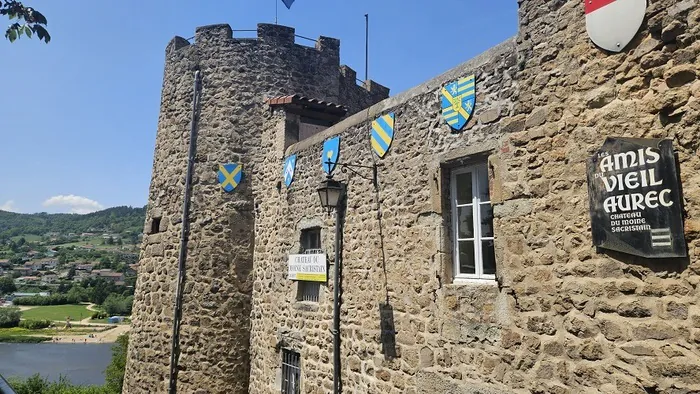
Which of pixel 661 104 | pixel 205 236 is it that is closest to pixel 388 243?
pixel 661 104

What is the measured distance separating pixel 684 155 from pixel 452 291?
227 centimetres

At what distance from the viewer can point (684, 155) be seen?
2.95 metres

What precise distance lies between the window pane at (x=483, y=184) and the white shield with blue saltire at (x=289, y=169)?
12.4 ft

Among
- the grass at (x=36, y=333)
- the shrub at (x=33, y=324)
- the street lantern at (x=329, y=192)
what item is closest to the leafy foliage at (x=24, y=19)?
the street lantern at (x=329, y=192)

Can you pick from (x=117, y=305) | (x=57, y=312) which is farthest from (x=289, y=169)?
(x=57, y=312)

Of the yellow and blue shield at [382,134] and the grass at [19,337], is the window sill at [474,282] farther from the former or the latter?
the grass at [19,337]

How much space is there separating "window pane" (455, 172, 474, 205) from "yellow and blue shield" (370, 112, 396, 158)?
1.14m

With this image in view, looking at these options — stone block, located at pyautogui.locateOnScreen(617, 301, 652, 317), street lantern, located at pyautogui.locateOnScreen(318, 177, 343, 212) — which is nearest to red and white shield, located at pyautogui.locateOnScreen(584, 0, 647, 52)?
stone block, located at pyautogui.locateOnScreen(617, 301, 652, 317)

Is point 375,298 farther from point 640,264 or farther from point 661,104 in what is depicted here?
point 661,104

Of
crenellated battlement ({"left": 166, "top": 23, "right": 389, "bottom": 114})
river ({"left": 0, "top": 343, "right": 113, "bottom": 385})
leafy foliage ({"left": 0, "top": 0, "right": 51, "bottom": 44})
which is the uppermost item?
crenellated battlement ({"left": 166, "top": 23, "right": 389, "bottom": 114})

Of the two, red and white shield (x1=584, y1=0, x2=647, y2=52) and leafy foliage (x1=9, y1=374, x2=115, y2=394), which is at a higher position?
red and white shield (x1=584, y1=0, x2=647, y2=52)

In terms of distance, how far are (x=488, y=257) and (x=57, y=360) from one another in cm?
5463

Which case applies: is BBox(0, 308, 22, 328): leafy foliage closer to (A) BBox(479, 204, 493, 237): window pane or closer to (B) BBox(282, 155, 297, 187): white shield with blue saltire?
(B) BBox(282, 155, 297, 187): white shield with blue saltire

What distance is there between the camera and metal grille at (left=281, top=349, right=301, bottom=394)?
709 cm
